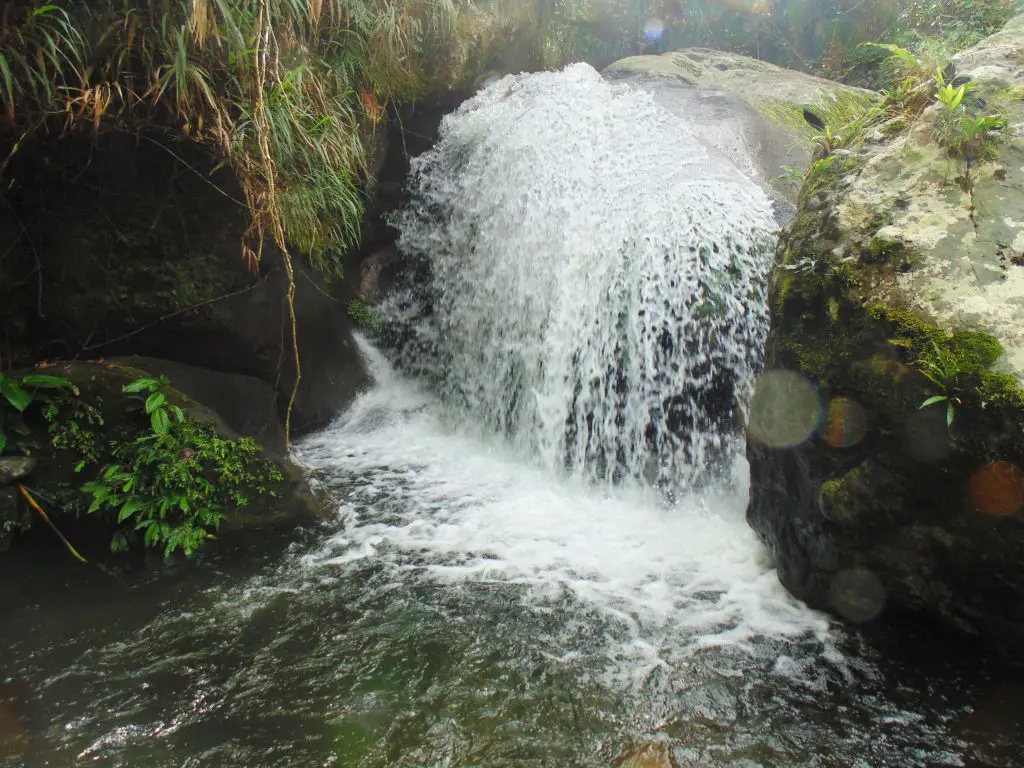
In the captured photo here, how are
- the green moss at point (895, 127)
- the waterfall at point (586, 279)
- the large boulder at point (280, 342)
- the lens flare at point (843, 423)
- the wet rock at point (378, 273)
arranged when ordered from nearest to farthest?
the lens flare at point (843, 423) < the green moss at point (895, 127) < the waterfall at point (586, 279) < the large boulder at point (280, 342) < the wet rock at point (378, 273)

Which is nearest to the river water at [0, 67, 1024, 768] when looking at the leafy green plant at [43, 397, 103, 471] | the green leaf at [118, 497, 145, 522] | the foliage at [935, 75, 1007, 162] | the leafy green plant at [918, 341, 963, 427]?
the green leaf at [118, 497, 145, 522]

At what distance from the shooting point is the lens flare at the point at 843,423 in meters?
3.19

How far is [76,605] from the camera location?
3.43 meters

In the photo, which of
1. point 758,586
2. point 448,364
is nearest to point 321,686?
point 758,586

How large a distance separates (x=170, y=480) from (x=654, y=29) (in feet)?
38.7

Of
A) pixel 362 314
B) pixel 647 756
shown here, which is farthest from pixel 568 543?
pixel 362 314

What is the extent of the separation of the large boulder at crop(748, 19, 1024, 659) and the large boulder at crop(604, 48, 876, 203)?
2.95m

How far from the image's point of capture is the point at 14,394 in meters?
3.74

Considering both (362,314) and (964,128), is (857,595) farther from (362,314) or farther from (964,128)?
(362,314)

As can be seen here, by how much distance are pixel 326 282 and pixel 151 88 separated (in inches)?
125

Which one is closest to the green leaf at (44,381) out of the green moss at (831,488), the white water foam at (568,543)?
the white water foam at (568,543)

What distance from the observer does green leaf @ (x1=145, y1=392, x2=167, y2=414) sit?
13.3ft

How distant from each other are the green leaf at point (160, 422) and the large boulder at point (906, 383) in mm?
3586

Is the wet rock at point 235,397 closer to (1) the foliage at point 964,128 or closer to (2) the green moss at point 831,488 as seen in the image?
(2) the green moss at point 831,488
